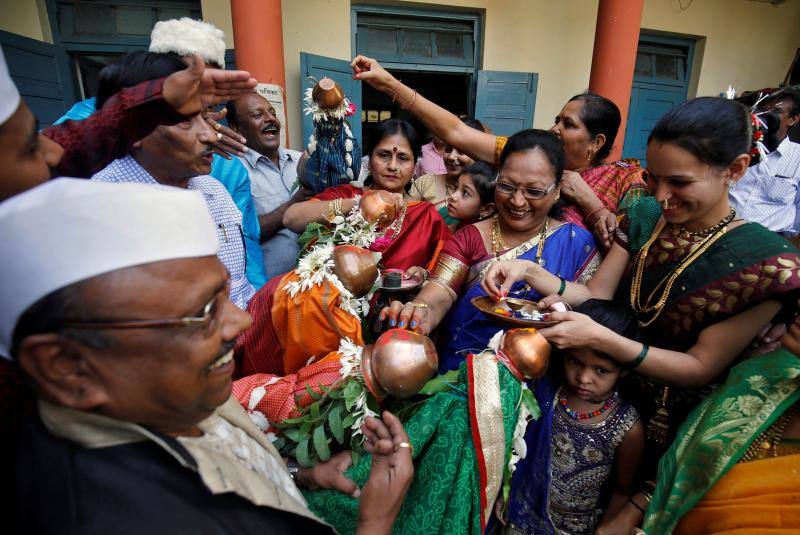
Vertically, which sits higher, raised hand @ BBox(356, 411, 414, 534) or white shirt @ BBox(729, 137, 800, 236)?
white shirt @ BBox(729, 137, 800, 236)

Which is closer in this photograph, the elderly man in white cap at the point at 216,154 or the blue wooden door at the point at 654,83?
the elderly man in white cap at the point at 216,154

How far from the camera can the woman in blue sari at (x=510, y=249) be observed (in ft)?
7.23

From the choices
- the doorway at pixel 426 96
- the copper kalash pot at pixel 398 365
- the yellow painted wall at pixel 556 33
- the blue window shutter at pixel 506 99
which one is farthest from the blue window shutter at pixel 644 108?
the copper kalash pot at pixel 398 365

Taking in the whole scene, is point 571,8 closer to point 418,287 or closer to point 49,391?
point 418,287

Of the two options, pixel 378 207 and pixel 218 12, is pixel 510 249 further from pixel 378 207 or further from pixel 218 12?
pixel 218 12

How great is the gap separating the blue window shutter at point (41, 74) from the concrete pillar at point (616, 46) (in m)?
Result: 7.56

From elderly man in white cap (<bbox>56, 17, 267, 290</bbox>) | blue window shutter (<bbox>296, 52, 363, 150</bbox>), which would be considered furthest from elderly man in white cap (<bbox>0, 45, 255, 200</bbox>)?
blue window shutter (<bbox>296, 52, 363, 150</bbox>)

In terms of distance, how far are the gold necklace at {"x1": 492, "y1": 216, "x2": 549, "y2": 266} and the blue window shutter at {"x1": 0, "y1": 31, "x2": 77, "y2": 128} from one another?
6.54 m

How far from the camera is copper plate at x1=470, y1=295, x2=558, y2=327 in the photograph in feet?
5.79

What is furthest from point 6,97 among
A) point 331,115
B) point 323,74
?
point 323,74

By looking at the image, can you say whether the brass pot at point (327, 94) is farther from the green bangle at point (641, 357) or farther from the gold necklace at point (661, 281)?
the green bangle at point (641, 357)

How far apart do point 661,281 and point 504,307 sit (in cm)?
68

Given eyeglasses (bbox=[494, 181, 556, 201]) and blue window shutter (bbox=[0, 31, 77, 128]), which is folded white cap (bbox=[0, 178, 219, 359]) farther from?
blue window shutter (bbox=[0, 31, 77, 128])

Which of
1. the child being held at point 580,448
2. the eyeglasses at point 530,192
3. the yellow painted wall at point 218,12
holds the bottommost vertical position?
the child being held at point 580,448
